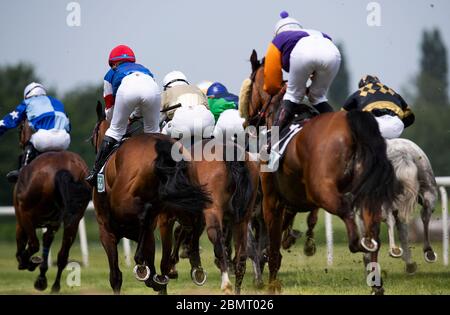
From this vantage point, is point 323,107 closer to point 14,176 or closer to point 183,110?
point 183,110

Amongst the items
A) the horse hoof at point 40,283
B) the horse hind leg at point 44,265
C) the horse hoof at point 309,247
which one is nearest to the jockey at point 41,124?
the horse hind leg at point 44,265

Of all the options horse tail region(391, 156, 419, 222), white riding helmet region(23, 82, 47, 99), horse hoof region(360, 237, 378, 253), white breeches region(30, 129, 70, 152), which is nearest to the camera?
horse hoof region(360, 237, 378, 253)

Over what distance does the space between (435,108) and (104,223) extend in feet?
82.6

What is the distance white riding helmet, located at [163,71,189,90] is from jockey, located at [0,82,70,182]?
163 centimetres

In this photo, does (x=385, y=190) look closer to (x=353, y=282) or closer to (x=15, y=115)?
(x=353, y=282)

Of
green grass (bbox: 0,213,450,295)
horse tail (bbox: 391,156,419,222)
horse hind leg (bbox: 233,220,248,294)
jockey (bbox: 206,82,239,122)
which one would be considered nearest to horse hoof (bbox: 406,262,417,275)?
green grass (bbox: 0,213,450,295)

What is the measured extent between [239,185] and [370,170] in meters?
1.93

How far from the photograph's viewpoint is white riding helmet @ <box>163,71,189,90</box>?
37.3 feet

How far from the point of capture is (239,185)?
943 cm

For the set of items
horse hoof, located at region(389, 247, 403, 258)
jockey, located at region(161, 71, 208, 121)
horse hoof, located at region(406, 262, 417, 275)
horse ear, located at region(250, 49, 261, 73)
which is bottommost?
horse hoof, located at region(406, 262, 417, 275)

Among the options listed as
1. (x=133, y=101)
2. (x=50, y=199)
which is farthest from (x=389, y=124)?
(x=50, y=199)

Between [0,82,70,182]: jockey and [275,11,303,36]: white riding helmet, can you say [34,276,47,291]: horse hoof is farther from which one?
[275,11,303,36]: white riding helmet

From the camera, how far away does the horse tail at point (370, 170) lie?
7.80 m

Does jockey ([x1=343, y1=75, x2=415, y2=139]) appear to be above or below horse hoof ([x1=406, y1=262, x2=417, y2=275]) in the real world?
above
